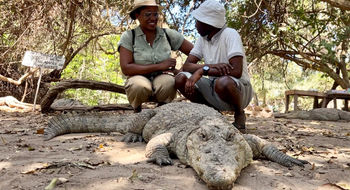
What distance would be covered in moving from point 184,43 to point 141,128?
1732 millimetres

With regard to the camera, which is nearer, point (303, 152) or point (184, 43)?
point (303, 152)

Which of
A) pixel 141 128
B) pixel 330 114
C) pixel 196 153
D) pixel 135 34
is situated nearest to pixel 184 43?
pixel 135 34

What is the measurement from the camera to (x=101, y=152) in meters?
3.09

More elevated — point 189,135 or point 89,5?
point 89,5

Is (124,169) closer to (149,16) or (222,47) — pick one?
(222,47)

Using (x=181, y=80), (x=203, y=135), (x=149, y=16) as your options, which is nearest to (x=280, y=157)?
(x=203, y=135)

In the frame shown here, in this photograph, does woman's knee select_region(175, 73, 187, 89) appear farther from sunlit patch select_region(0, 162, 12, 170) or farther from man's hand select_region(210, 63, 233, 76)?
sunlit patch select_region(0, 162, 12, 170)

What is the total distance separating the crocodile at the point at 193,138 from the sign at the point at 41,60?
3.52 m

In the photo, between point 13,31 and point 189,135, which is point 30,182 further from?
point 13,31

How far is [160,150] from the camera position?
2.84 metres

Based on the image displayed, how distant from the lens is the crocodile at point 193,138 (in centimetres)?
211

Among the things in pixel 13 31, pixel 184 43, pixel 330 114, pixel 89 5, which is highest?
pixel 89 5

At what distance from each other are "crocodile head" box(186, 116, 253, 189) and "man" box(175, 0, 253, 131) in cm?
95

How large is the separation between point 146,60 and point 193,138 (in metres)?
2.06
